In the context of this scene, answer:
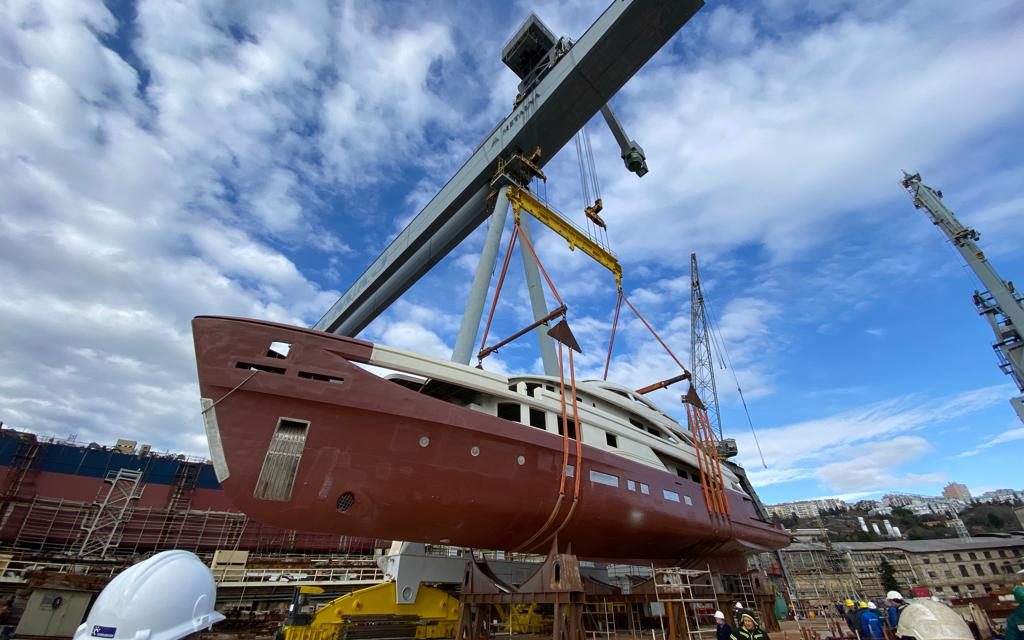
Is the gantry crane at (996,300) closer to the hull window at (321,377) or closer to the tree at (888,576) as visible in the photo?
the tree at (888,576)

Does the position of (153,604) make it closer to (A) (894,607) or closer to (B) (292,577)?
(A) (894,607)

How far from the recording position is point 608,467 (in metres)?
8.95

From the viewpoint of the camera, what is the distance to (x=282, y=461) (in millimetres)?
6266

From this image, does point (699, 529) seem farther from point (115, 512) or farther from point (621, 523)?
point (115, 512)

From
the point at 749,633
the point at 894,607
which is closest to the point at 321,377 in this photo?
the point at 749,633

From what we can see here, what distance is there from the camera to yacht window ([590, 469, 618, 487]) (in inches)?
337

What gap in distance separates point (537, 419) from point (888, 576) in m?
38.8

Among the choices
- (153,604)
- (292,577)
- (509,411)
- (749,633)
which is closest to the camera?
(153,604)

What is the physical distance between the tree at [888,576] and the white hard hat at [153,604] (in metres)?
Result: 43.3

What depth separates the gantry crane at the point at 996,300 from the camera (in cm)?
3503

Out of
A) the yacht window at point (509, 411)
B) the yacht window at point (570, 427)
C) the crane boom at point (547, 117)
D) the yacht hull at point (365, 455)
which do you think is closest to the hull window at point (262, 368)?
the yacht hull at point (365, 455)

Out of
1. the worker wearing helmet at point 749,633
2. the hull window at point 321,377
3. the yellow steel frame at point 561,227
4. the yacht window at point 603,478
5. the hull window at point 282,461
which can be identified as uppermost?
the yellow steel frame at point 561,227

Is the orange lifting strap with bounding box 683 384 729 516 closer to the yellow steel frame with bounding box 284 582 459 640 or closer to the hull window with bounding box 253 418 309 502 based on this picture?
the yellow steel frame with bounding box 284 582 459 640

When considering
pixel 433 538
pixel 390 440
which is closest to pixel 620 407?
pixel 433 538
